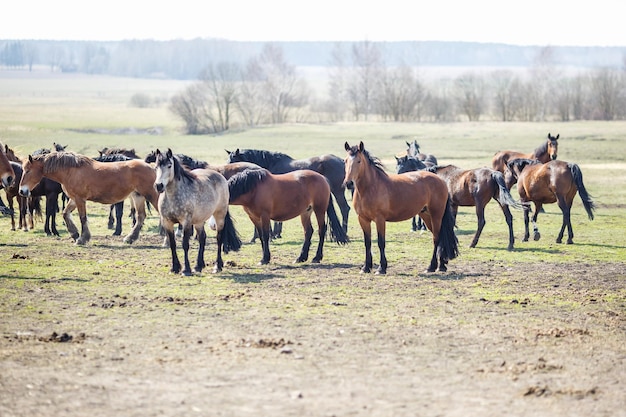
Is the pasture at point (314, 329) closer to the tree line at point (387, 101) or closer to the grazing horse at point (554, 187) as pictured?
the grazing horse at point (554, 187)

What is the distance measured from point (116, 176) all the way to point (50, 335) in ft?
23.1

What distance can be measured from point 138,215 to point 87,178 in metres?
1.12

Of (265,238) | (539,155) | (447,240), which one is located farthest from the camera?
(539,155)

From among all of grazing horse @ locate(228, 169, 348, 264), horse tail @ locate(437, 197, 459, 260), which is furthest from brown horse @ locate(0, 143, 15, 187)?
horse tail @ locate(437, 197, 459, 260)

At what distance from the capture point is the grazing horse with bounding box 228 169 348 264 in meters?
13.4

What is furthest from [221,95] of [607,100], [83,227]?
[83,227]

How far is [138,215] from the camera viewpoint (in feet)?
51.9

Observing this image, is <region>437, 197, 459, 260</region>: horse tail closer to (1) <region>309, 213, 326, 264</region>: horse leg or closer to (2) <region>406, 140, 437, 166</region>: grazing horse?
(1) <region>309, 213, 326, 264</region>: horse leg

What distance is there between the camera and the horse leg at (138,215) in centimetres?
1560

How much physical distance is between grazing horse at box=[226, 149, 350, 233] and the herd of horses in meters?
0.02

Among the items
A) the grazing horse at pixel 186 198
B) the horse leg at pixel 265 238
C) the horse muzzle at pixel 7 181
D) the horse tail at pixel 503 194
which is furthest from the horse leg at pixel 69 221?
the horse tail at pixel 503 194

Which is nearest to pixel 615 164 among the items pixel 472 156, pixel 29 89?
pixel 472 156

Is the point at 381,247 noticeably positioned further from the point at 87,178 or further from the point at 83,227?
the point at 87,178

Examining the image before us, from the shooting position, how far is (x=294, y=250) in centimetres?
1507
